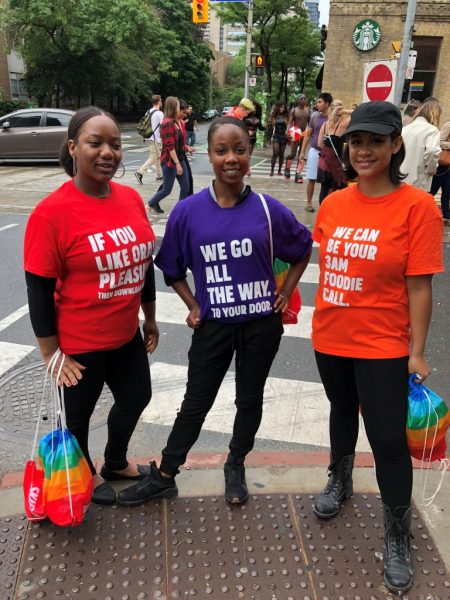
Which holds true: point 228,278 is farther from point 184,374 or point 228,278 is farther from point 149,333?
point 184,374

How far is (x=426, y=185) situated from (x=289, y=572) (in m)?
5.87

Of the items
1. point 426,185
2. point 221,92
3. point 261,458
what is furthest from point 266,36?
point 221,92

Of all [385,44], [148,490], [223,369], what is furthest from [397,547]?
[385,44]

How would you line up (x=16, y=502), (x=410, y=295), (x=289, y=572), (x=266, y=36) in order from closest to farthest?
(x=410, y=295) → (x=289, y=572) → (x=16, y=502) → (x=266, y=36)

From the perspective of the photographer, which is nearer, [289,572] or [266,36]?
[289,572]

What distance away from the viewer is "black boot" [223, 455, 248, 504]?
2611 millimetres

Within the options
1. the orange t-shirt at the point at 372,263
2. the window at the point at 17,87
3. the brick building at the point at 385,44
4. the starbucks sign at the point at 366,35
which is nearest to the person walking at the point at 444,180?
the orange t-shirt at the point at 372,263

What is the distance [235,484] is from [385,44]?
19.2 metres

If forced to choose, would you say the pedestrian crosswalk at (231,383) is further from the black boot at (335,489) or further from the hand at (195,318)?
the hand at (195,318)

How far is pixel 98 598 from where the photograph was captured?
209 cm

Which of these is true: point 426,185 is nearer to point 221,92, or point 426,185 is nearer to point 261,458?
point 261,458

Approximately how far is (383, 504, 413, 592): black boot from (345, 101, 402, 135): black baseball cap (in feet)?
5.08

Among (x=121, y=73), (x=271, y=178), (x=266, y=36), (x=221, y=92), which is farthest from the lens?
(x=221, y=92)

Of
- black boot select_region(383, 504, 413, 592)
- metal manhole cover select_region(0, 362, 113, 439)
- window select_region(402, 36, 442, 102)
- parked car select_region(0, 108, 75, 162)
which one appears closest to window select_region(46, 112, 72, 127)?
parked car select_region(0, 108, 75, 162)
